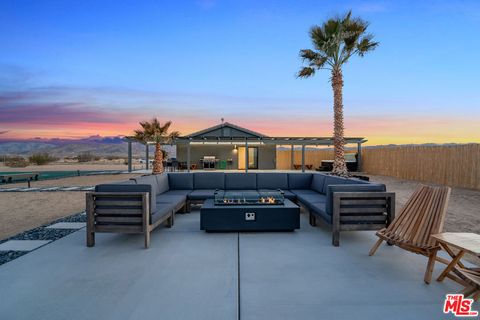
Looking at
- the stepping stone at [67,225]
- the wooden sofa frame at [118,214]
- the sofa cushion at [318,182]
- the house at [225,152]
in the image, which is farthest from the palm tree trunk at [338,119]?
the stepping stone at [67,225]

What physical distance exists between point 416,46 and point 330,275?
10987mm

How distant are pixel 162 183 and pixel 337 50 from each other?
856 cm

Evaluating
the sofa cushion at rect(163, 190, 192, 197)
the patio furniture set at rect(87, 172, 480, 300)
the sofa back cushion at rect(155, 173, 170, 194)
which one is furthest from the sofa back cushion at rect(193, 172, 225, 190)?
the patio furniture set at rect(87, 172, 480, 300)

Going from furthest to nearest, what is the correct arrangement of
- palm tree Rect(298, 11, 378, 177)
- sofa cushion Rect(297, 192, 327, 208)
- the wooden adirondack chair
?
palm tree Rect(298, 11, 378, 177) < sofa cushion Rect(297, 192, 327, 208) < the wooden adirondack chair

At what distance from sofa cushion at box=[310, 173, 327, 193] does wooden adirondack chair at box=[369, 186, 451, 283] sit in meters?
2.42

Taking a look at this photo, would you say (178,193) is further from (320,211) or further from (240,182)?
(320,211)

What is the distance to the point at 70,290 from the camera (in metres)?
2.39

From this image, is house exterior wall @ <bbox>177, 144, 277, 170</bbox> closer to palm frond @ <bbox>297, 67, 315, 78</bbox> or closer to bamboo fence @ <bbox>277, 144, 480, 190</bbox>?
bamboo fence @ <bbox>277, 144, 480, 190</bbox>

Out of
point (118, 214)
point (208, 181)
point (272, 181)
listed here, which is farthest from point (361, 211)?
point (208, 181)

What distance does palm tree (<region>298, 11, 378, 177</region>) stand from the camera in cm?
940

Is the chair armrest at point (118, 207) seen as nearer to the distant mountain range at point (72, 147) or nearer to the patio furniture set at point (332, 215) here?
the patio furniture set at point (332, 215)

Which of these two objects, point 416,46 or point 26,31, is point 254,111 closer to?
point 416,46

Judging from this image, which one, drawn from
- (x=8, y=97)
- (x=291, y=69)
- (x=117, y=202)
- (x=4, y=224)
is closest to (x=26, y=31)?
(x=8, y=97)

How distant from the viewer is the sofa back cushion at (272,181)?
6277 millimetres
